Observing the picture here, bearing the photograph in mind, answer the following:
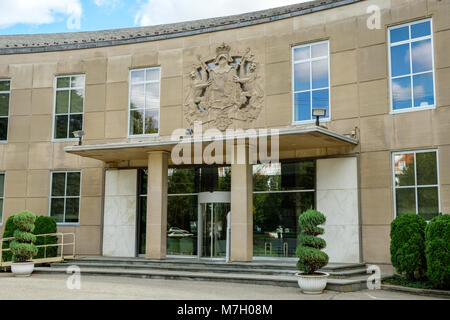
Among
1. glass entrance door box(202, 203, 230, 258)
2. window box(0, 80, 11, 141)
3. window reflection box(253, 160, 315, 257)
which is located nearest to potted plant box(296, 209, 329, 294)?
window reflection box(253, 160, 315, 257)

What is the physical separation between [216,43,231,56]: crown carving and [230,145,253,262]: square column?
14.1 ft

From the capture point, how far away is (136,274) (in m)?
15.9

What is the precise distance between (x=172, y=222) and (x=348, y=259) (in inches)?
270

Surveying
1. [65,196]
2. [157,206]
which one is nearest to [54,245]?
[65,196]

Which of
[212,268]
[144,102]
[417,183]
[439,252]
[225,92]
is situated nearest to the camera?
[439,252]

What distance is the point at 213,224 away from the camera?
18.8m

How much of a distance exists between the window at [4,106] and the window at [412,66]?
15.8m

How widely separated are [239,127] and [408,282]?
26.5 ft

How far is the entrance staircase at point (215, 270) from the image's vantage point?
14.0 metres

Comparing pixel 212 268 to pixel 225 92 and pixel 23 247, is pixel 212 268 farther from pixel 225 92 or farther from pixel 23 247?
pixel 225 92

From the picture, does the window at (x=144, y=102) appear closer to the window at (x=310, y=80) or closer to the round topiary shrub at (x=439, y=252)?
the window at (x=310, y=80)

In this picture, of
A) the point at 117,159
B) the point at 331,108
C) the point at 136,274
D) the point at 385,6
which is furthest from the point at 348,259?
the point at 117,159

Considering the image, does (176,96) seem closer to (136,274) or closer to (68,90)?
(68,90)

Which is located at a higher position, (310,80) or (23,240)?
(310,80)
